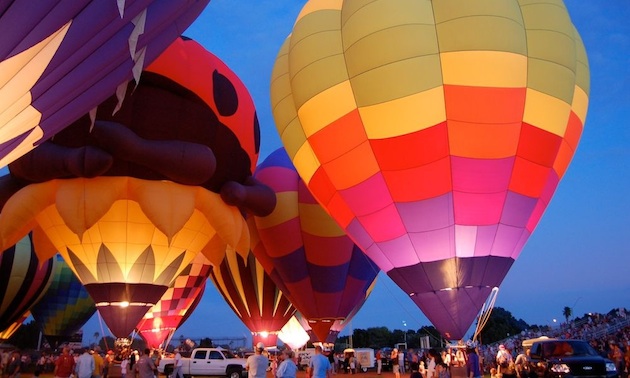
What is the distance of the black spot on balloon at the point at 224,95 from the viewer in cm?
1197

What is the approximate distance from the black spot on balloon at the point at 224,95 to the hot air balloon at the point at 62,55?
4320 millimetres

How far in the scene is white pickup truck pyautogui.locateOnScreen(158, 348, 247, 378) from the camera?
47.3 feet

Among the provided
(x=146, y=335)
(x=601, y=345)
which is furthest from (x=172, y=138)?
(x=601, y=345)

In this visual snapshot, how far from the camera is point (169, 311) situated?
687 inches

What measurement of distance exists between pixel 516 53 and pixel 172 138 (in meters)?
6.51

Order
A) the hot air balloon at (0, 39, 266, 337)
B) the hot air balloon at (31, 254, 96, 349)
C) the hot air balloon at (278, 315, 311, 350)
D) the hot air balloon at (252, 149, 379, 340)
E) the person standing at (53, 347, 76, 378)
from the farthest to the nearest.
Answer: the hot air balloon at (278, 315, 311, 350)
the hot air balloon at (31, 254, 96, 349)
the hot air balloon at (252, 149, 379, 340)
the hot air balloon at (0, 39, 266, 337)
the person standing at (53, 347, 76, 378)

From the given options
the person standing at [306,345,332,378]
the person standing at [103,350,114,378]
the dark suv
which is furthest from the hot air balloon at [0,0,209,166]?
the dark suv

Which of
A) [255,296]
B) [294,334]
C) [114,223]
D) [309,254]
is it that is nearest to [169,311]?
[255,296]

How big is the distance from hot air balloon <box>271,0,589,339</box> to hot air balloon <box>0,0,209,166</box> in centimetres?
317

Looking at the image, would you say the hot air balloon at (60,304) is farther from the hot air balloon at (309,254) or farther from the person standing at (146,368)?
the person standing at (146,368)

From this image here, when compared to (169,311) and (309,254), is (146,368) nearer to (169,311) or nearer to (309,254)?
(309,254)

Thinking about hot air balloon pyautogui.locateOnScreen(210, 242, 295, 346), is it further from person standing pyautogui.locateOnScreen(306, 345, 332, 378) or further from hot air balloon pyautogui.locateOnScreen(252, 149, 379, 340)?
person standing pyautogui.locateOnScreen(306, 345, 332, 378)

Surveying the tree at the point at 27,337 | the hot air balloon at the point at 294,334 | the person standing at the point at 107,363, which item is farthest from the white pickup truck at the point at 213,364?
the tree at the point at 27,337

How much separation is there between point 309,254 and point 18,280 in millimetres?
10656
